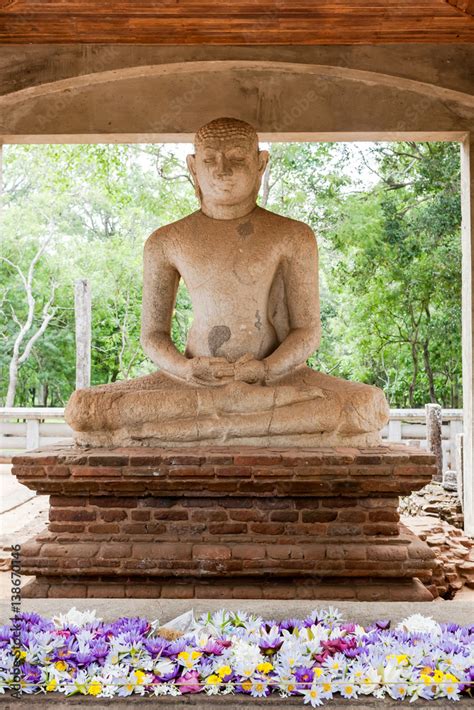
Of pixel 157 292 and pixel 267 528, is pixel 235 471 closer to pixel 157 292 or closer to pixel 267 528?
Result: pixel 267 528

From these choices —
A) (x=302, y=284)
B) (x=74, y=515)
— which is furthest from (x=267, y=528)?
(x=302, y=284)

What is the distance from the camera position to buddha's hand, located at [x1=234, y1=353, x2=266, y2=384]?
4230mm

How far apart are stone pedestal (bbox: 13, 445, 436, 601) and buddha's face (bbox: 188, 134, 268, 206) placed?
1660 mm

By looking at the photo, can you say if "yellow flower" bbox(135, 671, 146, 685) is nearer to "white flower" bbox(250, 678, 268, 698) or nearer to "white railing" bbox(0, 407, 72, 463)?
"white flower" bbox(250, 678, 268, 698)

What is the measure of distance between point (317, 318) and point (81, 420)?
1.58 meters

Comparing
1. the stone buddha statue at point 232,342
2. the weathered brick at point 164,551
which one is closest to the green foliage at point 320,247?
the stone buddha statue at point 232,342

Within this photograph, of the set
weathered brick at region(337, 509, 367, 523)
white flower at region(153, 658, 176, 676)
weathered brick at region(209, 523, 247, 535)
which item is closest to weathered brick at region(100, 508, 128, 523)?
weathered brick at region(209, 523, 247, 535)

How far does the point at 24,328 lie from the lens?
14.4m

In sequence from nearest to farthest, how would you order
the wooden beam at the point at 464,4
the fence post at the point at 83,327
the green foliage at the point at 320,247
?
the wooden beam at the point at 464,4 → the fence post at the point at 83,327 → the green foliage at the point at 320,247

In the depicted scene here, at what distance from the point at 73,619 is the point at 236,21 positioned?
4.64 meters

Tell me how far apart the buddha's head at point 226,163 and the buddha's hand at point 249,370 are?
3.48 ft

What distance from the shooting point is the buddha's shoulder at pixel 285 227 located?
464cm

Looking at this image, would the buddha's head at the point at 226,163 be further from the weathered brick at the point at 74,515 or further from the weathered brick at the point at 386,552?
the weathered brick at the point at 386,552

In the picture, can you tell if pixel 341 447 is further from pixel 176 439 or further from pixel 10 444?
pixel 10 444
